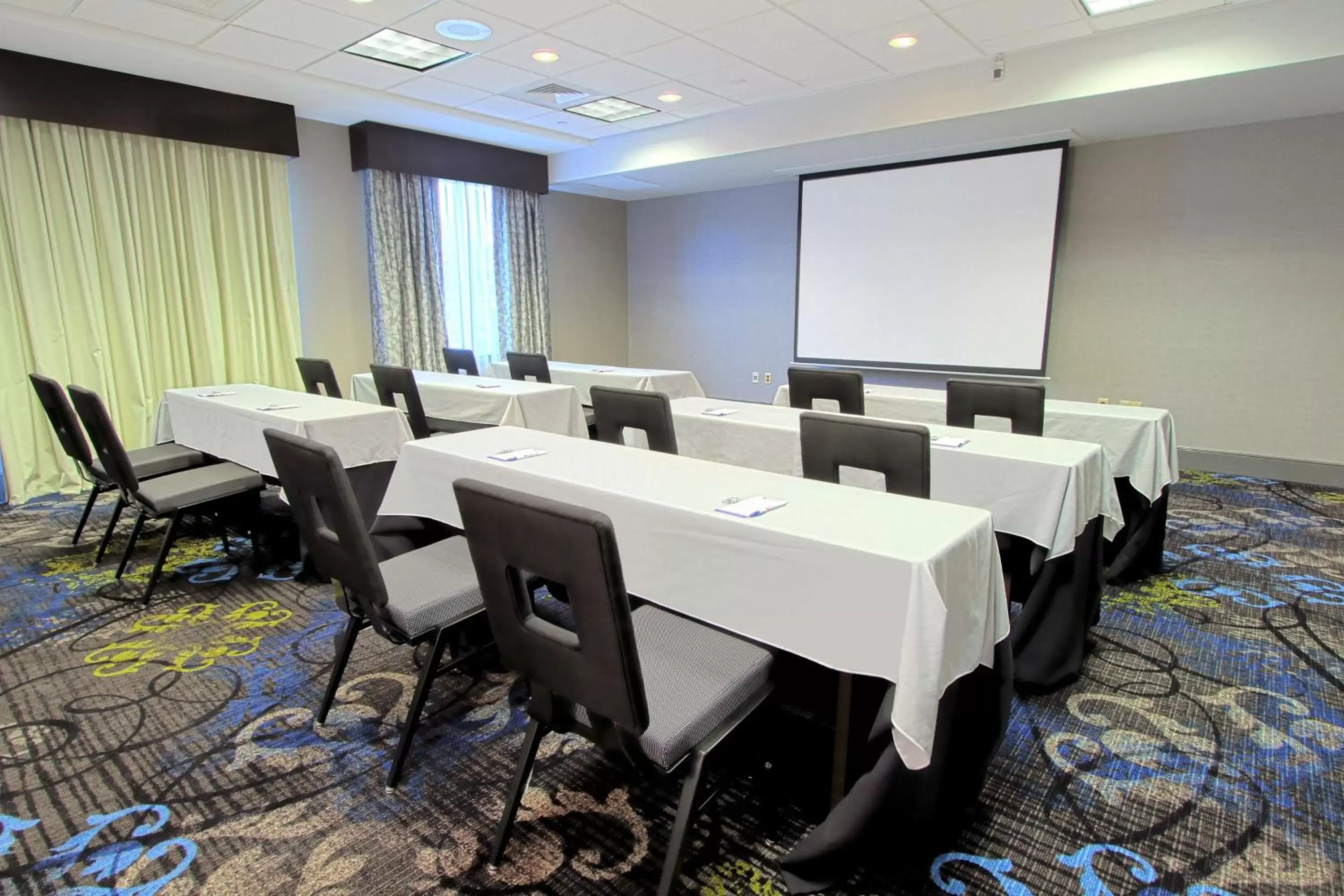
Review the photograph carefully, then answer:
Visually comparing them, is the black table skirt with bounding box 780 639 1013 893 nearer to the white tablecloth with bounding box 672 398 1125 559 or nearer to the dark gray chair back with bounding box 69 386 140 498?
the white tablecloth with bounding box 672 398 1125 559

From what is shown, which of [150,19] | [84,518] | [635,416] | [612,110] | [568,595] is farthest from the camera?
[612,110]

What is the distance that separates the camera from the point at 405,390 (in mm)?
3873

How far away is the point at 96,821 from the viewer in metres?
1.68

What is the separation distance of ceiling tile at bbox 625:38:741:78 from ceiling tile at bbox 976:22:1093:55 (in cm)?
150

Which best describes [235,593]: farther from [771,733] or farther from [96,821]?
[771,733]

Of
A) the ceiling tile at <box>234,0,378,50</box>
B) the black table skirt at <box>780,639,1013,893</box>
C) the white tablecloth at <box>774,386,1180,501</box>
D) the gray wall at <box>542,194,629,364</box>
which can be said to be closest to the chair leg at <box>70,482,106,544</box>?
the ceiling tile at <box>234,0,378,50</box>

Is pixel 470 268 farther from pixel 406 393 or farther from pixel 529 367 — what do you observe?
pixel 406 393

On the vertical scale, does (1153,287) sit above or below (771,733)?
above

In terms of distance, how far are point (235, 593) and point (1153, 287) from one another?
6.11 meters

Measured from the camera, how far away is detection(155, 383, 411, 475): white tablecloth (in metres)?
2.94

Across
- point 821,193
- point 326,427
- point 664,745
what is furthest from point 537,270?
point 664,745

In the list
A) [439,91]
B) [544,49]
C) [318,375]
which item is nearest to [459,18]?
[544,49]

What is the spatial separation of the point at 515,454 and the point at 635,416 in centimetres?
70

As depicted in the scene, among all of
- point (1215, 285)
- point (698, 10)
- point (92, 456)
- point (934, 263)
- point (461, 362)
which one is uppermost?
point (698, 10)
